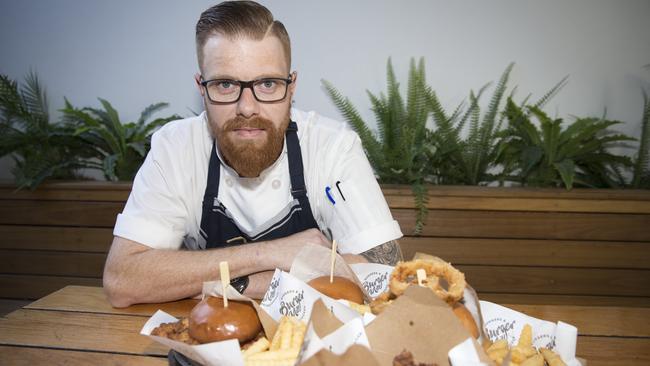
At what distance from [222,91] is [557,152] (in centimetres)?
269

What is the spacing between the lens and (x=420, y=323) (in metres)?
0.93

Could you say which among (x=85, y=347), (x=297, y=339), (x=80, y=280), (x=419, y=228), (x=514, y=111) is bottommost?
(x=80, y=280)

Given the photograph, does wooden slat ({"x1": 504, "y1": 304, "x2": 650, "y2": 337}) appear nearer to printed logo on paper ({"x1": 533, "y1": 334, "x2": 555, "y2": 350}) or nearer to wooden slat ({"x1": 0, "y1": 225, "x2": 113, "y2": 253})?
printed logo on paper ({"x1": 533, "y1": 334, "x2": 555, "y2": 350})

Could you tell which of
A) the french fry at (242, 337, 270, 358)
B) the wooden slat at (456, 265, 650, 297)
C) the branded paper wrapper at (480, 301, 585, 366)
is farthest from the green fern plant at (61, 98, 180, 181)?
the branded paper wrapper at (480, 301, 585, 366)

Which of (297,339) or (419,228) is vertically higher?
(297,339)

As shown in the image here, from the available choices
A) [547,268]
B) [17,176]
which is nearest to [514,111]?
[547,268]

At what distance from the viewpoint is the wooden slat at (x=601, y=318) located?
1.49 meters

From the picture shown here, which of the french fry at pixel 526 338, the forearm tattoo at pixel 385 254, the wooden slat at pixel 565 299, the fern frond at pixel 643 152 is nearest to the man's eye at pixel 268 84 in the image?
the forearm tattoo at pixel 385 254

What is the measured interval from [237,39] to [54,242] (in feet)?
9.01

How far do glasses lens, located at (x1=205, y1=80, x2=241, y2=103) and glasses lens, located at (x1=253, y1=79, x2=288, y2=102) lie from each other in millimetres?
76

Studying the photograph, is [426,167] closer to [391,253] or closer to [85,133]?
[391,253]

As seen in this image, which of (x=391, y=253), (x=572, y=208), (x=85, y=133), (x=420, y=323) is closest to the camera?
(x=420, y=323)

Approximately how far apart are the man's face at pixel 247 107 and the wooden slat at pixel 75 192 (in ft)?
6.30

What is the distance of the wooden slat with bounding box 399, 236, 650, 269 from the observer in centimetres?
338
